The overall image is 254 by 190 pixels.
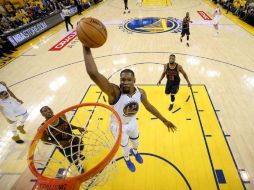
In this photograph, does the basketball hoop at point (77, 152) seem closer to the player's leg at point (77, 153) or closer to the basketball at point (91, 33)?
the player's leg at point (77, 153)

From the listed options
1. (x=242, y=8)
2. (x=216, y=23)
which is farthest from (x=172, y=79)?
(x=242, y=8)

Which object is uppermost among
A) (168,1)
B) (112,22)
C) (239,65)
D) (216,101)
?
(216,101)

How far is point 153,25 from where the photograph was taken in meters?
13.1

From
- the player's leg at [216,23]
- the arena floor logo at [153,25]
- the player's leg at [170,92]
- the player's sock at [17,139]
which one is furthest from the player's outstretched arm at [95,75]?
the player's leg at [216,23]

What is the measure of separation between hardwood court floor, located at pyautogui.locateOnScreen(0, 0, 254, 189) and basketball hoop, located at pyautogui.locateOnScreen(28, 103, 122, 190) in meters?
0.59

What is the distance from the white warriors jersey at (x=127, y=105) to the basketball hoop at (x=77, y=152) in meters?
0.12

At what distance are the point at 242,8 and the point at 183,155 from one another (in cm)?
1421

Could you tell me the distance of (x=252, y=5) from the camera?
13.3m

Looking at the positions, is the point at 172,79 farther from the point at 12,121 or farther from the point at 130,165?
the point at 12,121

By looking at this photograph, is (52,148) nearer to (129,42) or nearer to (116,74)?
(116,74)

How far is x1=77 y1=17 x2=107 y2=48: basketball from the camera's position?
2404mm

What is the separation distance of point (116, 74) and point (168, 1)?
52.0ft

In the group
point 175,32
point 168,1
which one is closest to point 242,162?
point 175,32

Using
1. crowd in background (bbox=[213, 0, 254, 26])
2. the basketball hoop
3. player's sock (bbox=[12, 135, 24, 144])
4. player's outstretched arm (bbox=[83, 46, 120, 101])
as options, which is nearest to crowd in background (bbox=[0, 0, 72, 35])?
player's sock (bbox=[12, 135, 24, 144])
